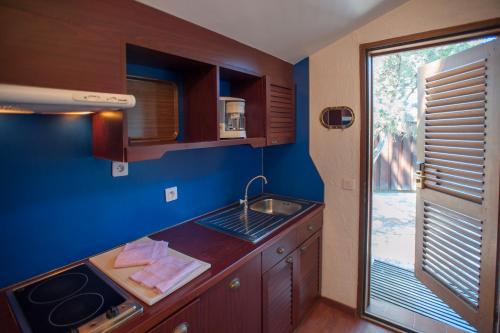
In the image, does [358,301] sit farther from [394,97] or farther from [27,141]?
[394,97]

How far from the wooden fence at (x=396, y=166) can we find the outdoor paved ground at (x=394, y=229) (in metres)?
0.17

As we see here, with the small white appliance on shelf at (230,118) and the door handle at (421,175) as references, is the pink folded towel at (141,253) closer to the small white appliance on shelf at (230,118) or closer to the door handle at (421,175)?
the small white appliance on shelf at (230,118)

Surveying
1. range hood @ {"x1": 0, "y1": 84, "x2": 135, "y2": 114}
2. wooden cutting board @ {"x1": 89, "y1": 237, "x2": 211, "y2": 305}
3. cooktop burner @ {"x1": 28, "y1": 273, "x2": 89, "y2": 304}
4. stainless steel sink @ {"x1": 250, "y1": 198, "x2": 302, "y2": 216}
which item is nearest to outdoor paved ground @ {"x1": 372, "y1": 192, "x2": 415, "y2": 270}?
stainless steel sink @ {"x1": 250, "y1": 198, "x2": 302, "y2": 216}

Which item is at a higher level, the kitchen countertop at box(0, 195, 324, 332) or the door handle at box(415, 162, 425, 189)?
the door handle at box(415, 162, 425, 189)

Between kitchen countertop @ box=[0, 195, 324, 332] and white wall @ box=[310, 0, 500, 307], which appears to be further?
white wall @ box=[310, 0, 500, 307]

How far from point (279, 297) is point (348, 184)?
958 millimetres

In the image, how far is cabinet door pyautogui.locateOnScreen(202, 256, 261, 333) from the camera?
1.15 metres

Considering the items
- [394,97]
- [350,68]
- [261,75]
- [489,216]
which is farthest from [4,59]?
[394,97]

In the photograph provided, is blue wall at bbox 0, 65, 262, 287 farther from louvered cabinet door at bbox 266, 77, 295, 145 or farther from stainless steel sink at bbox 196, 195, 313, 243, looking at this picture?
louvered cabinet door at bbox 266, 77, 295, 145

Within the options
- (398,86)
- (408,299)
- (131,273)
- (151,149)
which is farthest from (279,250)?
(398,86)

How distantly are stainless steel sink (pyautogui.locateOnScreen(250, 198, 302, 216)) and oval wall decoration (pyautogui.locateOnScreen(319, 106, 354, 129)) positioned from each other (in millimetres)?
681

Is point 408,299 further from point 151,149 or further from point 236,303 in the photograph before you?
point 151,149

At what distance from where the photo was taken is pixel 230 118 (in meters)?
1.65

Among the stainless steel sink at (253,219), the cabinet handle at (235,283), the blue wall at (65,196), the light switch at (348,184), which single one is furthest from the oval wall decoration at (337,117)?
the cabinet handle at (235,283)
